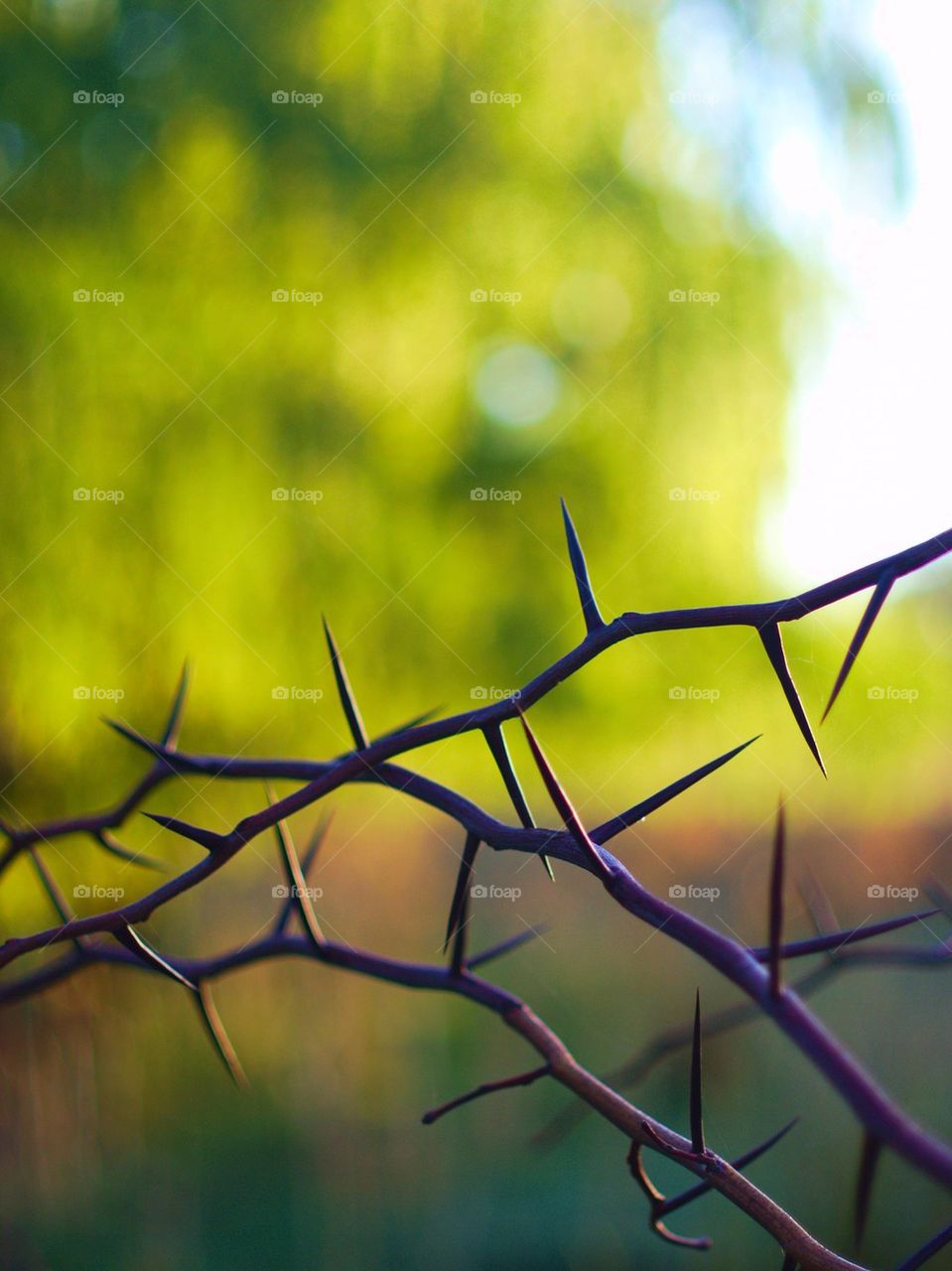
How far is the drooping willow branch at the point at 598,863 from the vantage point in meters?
0.10

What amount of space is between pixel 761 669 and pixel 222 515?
1.46 ft

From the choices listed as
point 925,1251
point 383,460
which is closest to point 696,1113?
point 925,1251

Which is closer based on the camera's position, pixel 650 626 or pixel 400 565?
pixel 650 626

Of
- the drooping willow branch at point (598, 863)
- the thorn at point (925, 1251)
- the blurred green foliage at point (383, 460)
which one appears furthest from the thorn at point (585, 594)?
the blurred green foliage at point (383, 460)

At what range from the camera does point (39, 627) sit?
74 centimetres

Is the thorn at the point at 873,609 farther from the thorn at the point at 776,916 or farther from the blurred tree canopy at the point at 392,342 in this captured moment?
the blurred tree canopy at the point at 392,342

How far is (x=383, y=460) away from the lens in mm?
815

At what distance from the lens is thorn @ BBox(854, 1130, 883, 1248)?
96 millimetres

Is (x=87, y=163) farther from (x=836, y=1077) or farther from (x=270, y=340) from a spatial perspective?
(x=836, y=1077)

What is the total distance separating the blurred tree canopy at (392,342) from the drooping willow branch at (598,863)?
545 mm

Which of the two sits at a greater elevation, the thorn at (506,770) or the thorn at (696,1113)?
the thorn at (506,770)

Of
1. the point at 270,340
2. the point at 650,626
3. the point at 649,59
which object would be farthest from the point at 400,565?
the point at 650,626

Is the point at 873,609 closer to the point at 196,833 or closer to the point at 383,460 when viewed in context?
the point at 196,833

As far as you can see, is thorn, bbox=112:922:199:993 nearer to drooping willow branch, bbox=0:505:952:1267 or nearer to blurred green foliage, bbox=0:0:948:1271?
drooping willow branch, bbox=0:505:952:1267
